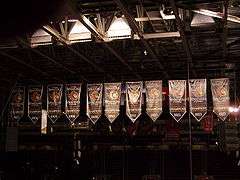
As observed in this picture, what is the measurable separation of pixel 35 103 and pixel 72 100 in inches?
75.9

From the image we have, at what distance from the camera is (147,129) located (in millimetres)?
22109

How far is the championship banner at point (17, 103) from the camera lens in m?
18.6

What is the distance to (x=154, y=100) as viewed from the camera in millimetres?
16891

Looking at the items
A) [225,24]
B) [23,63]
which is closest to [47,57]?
[23,63]

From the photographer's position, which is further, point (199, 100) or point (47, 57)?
point (199, 100)

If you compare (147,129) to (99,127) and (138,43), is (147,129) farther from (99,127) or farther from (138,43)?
(138,43)

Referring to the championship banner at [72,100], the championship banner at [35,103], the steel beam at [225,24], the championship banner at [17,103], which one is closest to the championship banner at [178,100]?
the steel beam at [225,24]

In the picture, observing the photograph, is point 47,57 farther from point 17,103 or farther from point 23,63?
point 17,103

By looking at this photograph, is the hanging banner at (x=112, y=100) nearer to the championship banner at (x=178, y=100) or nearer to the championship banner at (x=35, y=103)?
the championship banner at (x=178, y=100)

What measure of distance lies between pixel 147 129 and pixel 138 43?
28.4 ft

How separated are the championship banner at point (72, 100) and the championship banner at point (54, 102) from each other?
1.20ft

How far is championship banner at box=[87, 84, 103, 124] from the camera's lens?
17.5 m

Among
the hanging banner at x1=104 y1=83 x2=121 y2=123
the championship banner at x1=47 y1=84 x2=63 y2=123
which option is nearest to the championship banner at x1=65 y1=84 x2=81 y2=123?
the championship banner at x1=47 y1=84 x2=63 y2=123

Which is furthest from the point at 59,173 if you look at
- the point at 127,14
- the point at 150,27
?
the point at 127,14
